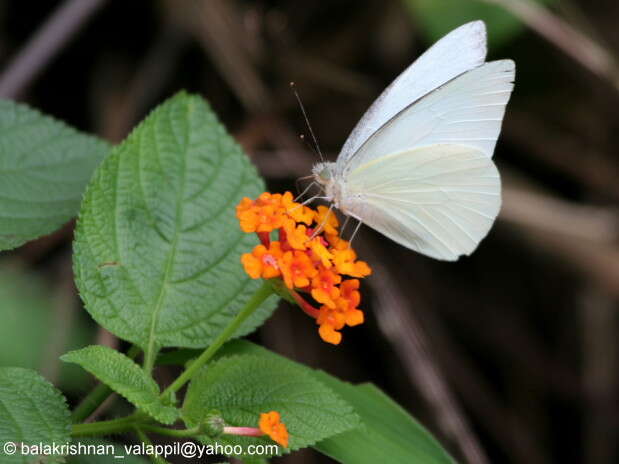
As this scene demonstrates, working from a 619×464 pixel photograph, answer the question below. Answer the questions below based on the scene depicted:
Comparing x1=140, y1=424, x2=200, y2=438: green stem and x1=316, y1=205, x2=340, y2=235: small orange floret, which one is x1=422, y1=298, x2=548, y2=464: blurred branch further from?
x1=140, y1=424, x2=200, y2=438: green stem

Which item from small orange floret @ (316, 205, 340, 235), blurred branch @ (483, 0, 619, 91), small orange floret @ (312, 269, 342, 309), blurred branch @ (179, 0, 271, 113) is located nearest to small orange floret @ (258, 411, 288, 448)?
small orange floret @ (312, 269, 342, 309)

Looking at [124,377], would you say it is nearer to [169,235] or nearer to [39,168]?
[169,235]

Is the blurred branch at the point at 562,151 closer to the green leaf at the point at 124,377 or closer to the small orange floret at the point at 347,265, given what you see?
the small orange floret at the point at 347,265

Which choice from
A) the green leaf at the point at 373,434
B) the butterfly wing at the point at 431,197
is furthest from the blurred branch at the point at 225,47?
the green leaf at the point at 373,434

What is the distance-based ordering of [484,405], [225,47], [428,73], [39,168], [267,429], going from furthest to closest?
[484,405] < [225,47] < [428,73] < [39,168] < [267,429]

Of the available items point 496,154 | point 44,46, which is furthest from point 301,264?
point 496,154

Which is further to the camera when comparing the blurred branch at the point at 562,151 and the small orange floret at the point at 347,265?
the blurred branch at the point at 562,151
